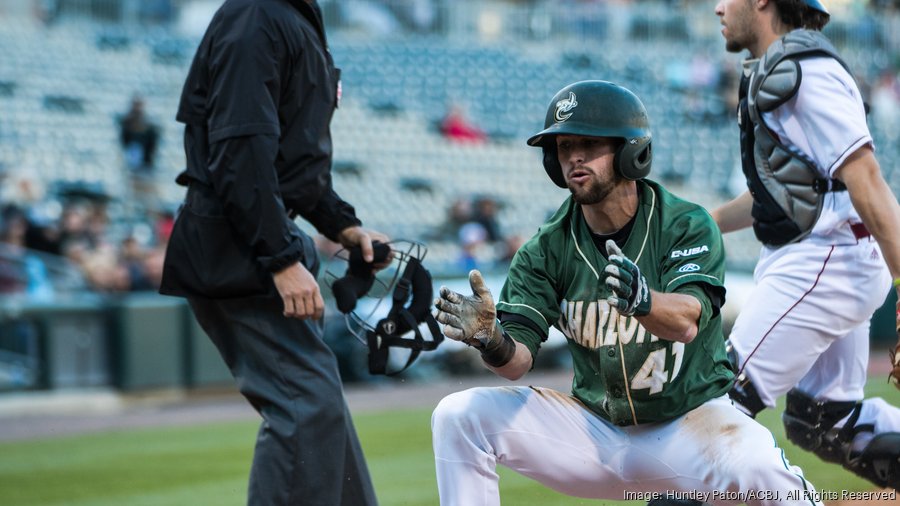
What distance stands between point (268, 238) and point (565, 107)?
1.04 meters

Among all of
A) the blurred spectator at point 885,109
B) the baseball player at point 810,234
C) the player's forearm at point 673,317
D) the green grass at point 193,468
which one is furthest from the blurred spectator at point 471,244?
the blurred spectator at point 885,109

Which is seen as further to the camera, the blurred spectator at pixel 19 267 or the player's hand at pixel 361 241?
the blurred spectator at pixel 19 267

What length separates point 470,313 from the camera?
356cm

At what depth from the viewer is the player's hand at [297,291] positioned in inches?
159

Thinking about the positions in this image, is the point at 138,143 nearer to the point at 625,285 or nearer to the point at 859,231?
the point at 859,231

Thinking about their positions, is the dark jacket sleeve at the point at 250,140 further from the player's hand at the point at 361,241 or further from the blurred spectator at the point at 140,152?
the blurred spectator at the point at 140,152

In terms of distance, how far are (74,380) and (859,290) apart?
9.30m

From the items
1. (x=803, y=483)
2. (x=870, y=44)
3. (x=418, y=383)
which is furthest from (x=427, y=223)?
(x=803, y=483)

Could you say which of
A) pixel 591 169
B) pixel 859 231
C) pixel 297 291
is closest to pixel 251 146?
pixel 297 291

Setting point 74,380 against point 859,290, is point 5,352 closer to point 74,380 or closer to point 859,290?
point 74,380

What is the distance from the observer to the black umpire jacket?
4027mm

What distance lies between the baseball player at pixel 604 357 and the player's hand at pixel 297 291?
1.82ft

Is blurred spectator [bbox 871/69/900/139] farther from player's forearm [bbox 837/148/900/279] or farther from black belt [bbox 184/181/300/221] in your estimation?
black belt [bbox 184/181/300/221]

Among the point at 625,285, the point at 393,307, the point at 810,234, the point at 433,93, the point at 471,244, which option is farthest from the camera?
the point at 433,93
